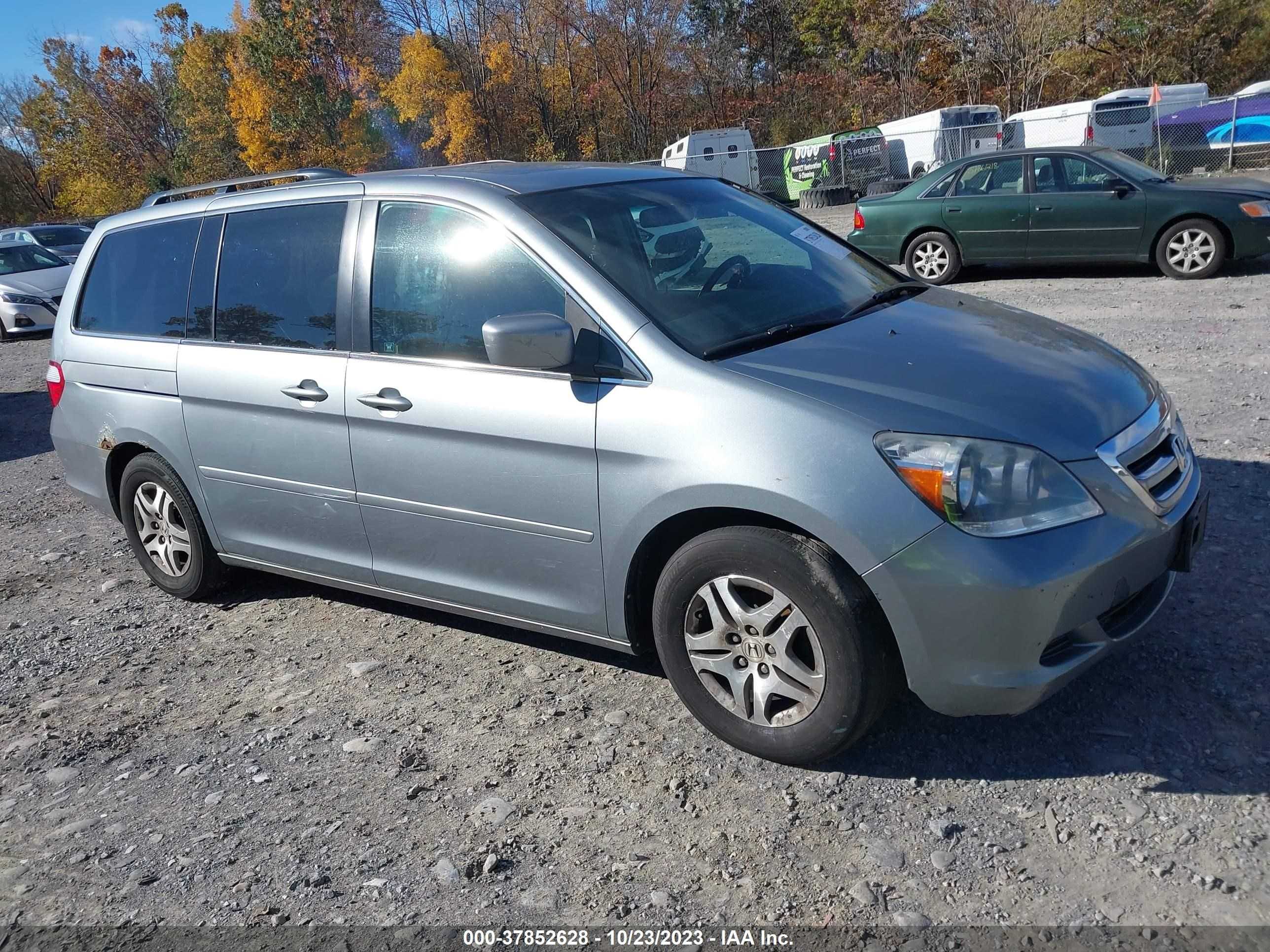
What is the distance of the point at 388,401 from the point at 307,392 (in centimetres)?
45

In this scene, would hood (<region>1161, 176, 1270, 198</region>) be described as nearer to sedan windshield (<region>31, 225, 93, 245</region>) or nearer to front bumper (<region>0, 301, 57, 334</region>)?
front bumper (<region>0, 301, 57, 334</region>)

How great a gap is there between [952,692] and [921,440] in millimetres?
715

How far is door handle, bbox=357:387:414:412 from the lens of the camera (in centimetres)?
370

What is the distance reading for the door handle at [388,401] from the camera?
12.1 feet

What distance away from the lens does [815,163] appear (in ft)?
89.2

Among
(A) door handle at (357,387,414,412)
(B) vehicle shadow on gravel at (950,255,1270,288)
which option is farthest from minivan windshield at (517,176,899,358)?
(B) vehicle shadow on gravel at (950,255,1270,288)

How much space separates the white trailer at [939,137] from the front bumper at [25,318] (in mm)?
19026

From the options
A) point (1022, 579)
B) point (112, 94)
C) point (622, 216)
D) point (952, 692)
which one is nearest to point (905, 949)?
point (952, 692)

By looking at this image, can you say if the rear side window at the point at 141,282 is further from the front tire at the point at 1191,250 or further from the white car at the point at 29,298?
the white car at the point at 29,298

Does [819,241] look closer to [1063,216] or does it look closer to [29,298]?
[1063,216]

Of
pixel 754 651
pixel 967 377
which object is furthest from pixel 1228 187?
pixel 754 651

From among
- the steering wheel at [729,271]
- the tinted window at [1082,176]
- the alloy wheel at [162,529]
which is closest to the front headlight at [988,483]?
the steering wheel at [729,271]

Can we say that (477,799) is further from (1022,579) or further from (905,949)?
(1022,579)

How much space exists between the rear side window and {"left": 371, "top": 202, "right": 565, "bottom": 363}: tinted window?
1307 mm
